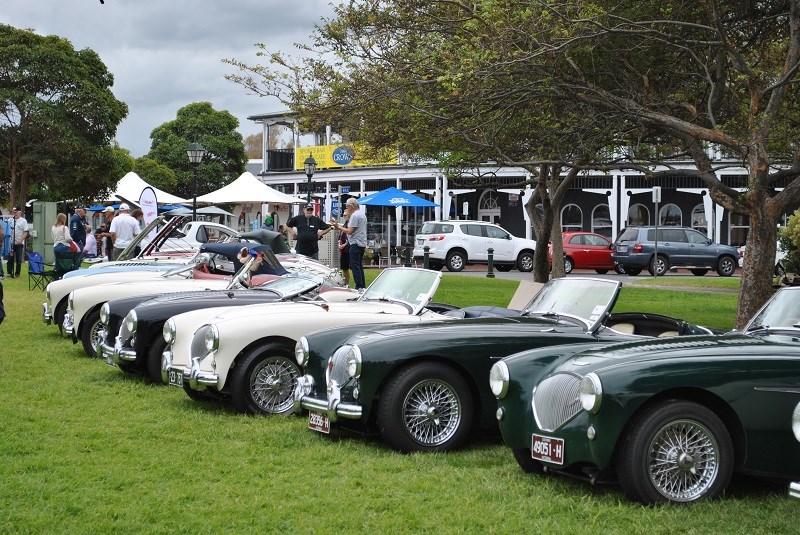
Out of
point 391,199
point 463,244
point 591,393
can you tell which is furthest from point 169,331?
point 391,199

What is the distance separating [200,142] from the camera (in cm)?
7431

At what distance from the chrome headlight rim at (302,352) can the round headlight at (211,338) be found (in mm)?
866

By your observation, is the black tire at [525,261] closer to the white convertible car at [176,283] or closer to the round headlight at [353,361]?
the white convertible car at [176,283]

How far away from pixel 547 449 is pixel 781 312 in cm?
204

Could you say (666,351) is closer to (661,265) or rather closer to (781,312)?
(781,312)

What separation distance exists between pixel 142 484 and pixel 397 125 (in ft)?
35.8

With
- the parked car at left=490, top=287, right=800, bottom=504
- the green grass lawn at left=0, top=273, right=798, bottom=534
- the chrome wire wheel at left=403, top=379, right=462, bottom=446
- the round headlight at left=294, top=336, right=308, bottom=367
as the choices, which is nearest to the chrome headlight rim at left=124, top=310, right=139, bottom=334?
the green grass lawn at left=0, top=273, right=798, bottom=534

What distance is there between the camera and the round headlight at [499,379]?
22.9ft

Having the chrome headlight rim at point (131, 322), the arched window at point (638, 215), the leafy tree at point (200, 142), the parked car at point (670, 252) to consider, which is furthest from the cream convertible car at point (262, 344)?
the leafy tree at point (200, 142)

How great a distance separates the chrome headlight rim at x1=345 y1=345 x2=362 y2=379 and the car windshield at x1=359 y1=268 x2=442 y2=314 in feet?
5.88

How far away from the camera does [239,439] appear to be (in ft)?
27.0

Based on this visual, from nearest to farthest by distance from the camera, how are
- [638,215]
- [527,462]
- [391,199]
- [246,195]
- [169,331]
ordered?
1. [527,462]
2. [169,331]
3. [246,195]
4. [391,199]
5. [638,215]

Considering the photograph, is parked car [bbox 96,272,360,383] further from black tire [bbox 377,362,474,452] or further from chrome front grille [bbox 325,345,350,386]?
black tire [bbox 377,362,474,452]

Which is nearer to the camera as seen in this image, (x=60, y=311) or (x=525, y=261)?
(x=60, y=311)
